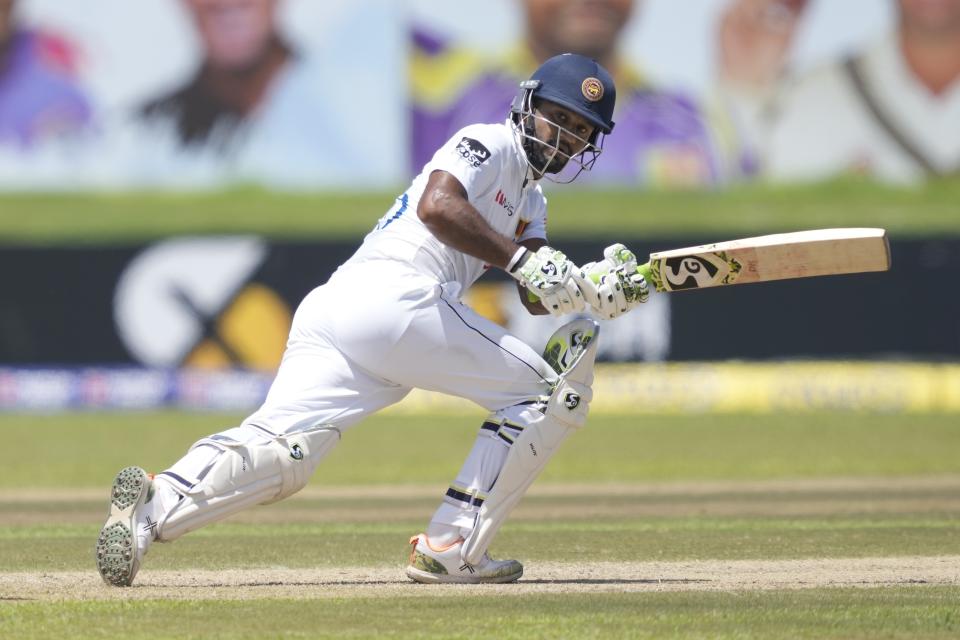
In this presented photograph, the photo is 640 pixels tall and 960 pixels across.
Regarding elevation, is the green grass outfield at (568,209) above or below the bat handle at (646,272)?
below

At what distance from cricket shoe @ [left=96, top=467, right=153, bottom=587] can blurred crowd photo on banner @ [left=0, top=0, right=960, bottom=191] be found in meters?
22.2

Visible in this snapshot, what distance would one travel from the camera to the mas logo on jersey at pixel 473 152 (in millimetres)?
6008

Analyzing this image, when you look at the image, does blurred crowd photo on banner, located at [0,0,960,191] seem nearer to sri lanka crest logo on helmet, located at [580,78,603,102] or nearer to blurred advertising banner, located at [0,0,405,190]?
blurred advertising banner, located at [0,0,405,190]

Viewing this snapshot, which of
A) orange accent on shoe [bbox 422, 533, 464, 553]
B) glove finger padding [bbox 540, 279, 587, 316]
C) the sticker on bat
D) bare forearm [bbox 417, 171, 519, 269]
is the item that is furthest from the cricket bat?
orange accent on shoe [bbox 422, 533, 464, 553]

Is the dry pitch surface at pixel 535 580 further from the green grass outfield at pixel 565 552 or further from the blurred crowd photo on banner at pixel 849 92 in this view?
the blurred crowd photo on banner at pixel 849 92

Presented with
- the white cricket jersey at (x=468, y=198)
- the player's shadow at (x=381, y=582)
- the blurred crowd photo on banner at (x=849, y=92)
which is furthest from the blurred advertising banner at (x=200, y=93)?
the player's shadow at (x=381, y=582)

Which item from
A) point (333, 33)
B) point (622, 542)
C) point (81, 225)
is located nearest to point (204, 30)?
point (333, 33)

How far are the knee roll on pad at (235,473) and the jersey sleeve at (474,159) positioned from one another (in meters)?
0.96

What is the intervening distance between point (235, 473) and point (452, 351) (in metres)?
0.83

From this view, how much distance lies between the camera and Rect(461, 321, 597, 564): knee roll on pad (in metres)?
6.06

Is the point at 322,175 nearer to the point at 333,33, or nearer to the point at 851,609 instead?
the point at 333,33

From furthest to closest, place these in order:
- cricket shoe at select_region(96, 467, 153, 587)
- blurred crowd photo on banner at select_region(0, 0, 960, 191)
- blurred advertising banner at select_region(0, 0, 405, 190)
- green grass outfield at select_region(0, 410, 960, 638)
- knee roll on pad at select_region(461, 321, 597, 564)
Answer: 1. blurred advertising banner at select_region(0, 0, 405, 190)
2. blurred crowd photo on banner at select_region(0, 0, 960, 191)
3. knee roll on pad at select_region(461, 321, 597, 564)
4. cricket shoe at select_region(96, 467, 153, 587)
5. green grass outfield at select_region(0, 410, 960, 638)

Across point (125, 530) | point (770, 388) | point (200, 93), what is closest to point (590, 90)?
point (125, 530)

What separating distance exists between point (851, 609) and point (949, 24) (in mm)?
24338
